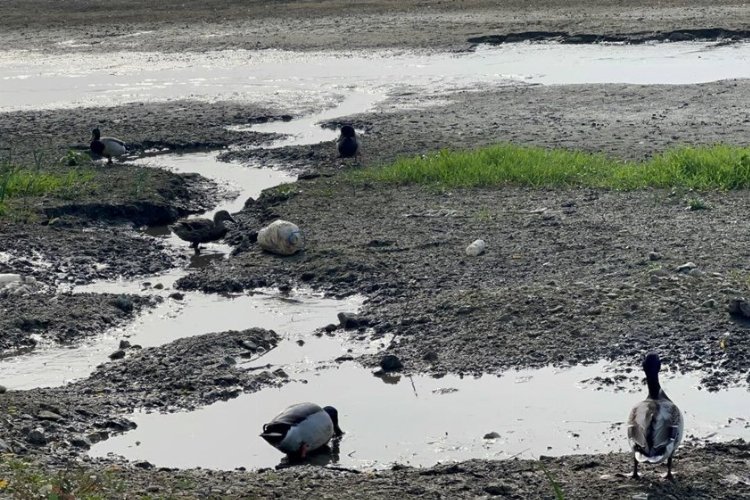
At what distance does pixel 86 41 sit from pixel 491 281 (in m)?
22.5

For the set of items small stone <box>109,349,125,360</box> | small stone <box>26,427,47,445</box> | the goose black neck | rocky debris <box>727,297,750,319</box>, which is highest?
the goose black neck

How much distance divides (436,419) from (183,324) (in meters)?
2.96

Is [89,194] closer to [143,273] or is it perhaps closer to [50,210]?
[50,210]

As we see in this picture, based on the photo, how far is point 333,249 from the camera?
12.0 meters

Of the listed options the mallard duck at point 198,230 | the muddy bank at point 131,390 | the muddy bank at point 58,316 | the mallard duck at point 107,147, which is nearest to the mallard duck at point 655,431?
the muddy bank at point 131,390

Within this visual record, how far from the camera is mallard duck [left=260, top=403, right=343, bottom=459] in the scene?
25.4 ft

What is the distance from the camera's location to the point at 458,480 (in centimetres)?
698

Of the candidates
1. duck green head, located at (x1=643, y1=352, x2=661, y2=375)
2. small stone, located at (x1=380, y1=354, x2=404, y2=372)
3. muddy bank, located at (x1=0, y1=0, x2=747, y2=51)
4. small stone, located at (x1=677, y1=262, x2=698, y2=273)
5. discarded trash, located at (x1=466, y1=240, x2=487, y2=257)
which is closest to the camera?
duck green head, located at (x1=643, y1=352, x2=661, y2=375)

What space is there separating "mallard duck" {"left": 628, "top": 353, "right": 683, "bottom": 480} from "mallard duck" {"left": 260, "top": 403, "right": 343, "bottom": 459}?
1.81 m

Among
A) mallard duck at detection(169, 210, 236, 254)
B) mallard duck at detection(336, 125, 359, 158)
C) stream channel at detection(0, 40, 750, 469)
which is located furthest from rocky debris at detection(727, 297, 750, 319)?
mallard duck at detection(336, 125, 359, 158)

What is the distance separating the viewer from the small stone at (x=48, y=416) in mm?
8273

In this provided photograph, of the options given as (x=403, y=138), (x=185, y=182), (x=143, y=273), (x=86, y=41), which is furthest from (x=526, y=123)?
(x=86, y=41)

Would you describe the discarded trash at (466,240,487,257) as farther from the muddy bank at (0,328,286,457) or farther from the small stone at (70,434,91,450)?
the small stone at (70,434,91,450)

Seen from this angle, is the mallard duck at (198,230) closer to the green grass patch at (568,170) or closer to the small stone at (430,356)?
the green grass patch at (568,170)
